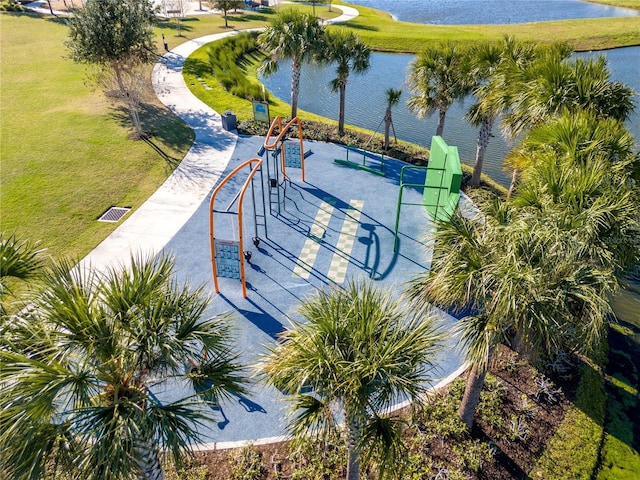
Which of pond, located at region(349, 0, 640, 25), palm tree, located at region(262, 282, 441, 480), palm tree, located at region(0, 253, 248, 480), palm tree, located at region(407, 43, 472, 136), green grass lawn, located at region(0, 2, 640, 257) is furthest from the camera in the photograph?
pond, located at region(349, 0, 640, 25)

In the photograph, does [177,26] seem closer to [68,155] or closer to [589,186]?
[68,155]

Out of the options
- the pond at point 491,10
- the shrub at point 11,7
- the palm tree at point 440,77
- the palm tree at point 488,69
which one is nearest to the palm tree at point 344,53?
the palm tree at point 440,77

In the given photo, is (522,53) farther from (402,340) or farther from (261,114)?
(402,340)

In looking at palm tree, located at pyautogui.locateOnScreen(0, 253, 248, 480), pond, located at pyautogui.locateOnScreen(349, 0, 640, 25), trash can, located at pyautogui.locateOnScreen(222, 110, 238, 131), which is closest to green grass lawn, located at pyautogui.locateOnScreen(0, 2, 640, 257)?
trash can, located at pyautogui.locateOnScreen(222, 110, 238, 131)

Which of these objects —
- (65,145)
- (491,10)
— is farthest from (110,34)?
(491,10)

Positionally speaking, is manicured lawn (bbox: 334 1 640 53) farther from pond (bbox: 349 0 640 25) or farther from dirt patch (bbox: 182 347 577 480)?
dirt patch (bbox: 182 347 577 480)
